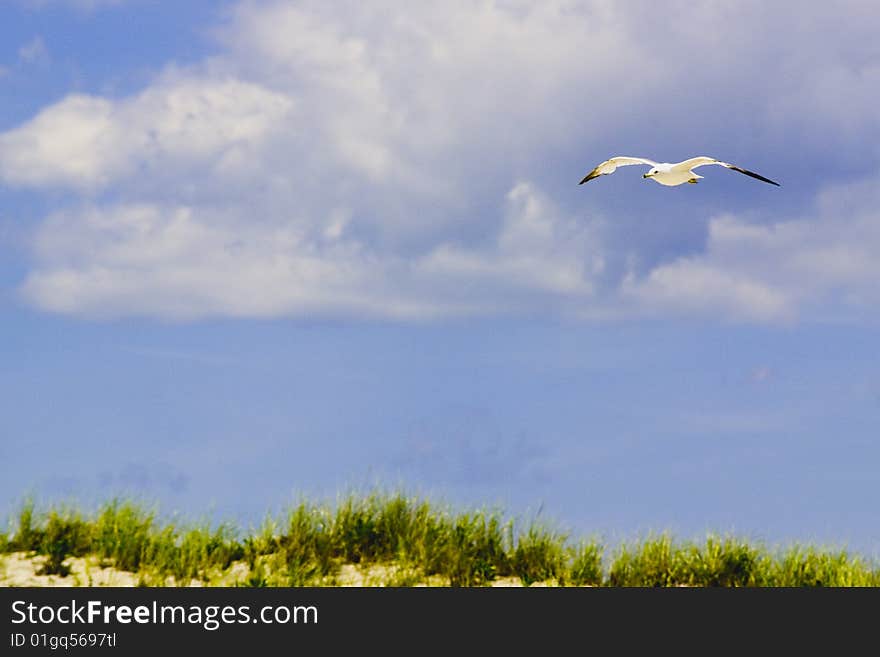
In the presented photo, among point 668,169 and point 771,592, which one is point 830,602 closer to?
point 771,592

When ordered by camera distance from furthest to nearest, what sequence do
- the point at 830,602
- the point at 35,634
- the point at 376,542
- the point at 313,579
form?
the point at 376,542
the point at 313,579
the point at 830,602
the point at 35,634

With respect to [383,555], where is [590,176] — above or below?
above

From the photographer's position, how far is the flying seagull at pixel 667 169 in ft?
73.8

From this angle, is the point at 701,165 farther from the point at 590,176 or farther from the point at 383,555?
the point at 383,555

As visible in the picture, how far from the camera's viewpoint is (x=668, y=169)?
2328cm

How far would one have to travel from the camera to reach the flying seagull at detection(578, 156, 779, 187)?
73.8 feet

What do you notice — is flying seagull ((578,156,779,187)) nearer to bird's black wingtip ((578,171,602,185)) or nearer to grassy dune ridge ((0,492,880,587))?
bird's black wingtip ((578,171,602,185))

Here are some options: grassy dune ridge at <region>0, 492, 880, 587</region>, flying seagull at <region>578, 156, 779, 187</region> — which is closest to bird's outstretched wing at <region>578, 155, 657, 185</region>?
flying seagull at <region>578, 156, 779, 187</region>

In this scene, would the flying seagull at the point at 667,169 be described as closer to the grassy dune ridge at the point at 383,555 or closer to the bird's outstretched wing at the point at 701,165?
the bird's outstretched wing at the point at 701,165

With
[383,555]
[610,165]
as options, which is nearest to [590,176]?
[610,165]

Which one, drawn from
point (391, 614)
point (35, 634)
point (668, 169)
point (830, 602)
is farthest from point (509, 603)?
point (668, 169)

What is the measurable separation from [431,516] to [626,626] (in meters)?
4.32

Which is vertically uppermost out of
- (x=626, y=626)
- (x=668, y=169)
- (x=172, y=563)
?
(x=668, y=169)

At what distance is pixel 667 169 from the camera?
918 inches
